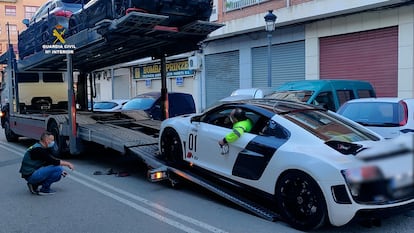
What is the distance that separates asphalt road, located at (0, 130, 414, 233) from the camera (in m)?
5.05

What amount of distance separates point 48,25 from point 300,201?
9006 mm

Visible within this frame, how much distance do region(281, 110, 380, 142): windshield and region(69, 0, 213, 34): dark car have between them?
11.1 feet

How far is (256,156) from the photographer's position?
5418 millimetres

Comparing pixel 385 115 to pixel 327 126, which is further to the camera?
pixel 385 115

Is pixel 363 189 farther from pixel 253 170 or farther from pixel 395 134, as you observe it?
pixel 395 134

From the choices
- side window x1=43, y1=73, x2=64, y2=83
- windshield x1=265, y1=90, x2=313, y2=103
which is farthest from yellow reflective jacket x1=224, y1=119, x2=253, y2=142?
side window x1=43, y1=73, x2=64, y2=83

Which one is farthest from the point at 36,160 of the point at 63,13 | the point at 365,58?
the point at 365,58

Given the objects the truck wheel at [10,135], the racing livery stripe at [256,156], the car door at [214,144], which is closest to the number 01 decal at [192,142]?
the car door at [214,144]

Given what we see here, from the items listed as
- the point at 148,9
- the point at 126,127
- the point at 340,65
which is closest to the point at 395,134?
the point at 148,9

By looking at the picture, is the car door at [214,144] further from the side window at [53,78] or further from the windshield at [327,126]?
the side window at [53,78]

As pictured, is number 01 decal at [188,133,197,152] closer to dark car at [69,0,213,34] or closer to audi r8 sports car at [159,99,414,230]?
audi r8 sports car at [159,99,414,230]

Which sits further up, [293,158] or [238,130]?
[238,130]

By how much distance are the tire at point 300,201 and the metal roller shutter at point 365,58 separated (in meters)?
11.2

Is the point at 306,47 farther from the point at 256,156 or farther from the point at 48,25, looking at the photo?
the point at 256,156
